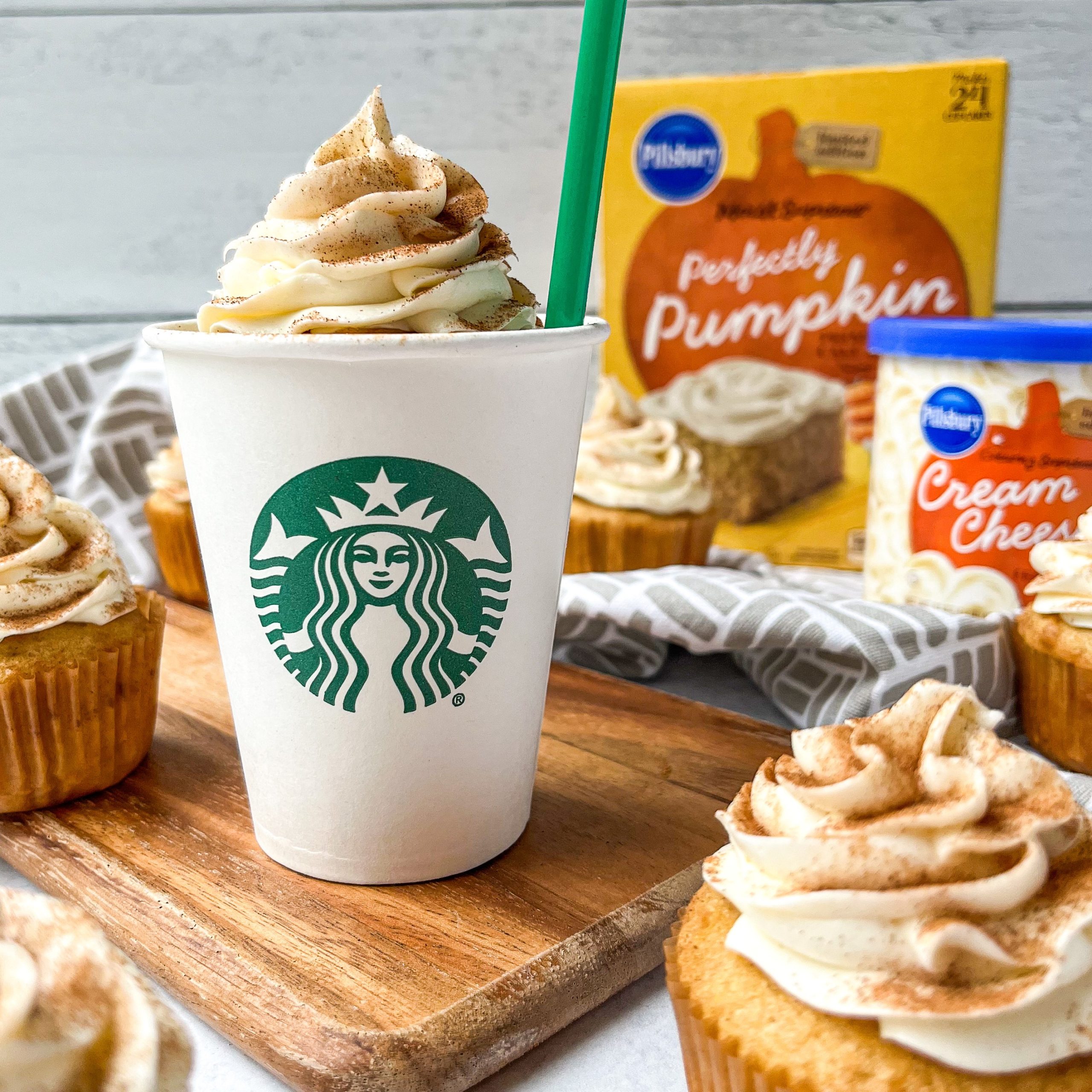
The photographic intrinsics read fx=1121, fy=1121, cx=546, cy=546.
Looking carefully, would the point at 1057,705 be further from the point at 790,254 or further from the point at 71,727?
the point at 71,727

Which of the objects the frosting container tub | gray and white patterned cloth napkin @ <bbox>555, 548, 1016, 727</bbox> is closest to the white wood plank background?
the frosting container tub

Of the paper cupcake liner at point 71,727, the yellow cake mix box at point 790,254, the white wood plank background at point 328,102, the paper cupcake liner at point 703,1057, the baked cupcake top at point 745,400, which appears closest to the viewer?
the paper cupcake liner at point 703,1057

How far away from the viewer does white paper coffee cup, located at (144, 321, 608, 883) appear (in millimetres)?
814

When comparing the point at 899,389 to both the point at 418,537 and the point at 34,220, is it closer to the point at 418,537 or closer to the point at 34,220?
the point at 418,537

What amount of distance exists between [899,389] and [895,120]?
535 millimetres

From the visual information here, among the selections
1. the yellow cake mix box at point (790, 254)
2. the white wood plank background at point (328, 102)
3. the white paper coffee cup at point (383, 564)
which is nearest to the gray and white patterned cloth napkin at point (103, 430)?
the white wood plank background at point (328, 102)

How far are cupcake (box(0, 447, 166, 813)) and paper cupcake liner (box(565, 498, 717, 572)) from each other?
0.64m

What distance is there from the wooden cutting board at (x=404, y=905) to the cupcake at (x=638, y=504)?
0.40 meters

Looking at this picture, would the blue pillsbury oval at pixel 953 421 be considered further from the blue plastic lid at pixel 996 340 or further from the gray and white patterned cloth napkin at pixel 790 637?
the gray and white patterned cloth napkin at pixel 790 637

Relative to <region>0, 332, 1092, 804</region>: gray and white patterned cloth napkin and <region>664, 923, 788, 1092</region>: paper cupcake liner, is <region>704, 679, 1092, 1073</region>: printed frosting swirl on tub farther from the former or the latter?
<region>0, 332, 1092, 804</region>: gray and white patterned cloth napkin

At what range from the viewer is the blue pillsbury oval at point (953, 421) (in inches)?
47.2

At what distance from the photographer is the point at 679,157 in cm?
168

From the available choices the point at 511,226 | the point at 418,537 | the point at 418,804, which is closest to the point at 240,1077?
the point at 418,804

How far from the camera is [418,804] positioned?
0.92 meters
